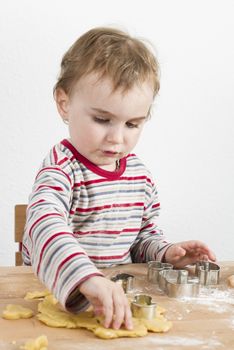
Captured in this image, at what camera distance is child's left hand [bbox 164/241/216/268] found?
42.1 inches

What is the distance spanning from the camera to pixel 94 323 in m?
0.79

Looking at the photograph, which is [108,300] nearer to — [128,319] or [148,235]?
[128,319]

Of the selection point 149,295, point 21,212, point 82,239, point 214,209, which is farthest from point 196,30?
point 149,295

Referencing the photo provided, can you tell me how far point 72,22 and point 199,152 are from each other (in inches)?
22.7

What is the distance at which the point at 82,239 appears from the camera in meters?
1.08

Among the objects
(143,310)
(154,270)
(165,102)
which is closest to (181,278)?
(154,270)

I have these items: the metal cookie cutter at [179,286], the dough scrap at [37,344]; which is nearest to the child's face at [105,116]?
the metal cookie cutter at [179,286]

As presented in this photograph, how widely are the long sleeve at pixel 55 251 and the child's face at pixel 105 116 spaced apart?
4.3 inches

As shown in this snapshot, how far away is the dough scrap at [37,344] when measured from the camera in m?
0.69

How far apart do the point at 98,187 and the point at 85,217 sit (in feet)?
0.18

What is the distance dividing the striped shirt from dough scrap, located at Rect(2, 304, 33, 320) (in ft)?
0.14

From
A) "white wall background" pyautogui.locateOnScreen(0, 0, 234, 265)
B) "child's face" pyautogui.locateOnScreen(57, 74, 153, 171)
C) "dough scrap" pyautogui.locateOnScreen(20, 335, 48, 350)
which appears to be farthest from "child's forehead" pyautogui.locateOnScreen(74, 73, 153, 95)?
"white wall background" pyautogui.locateOnScreen(0, 0, 234, 265)

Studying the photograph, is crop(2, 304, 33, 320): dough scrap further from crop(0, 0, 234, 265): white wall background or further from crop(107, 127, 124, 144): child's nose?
crop(0, 0, 234, 265): white wall background

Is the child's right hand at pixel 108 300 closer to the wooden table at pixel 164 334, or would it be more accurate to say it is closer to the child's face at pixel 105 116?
the wooden table at pixel 164 334
